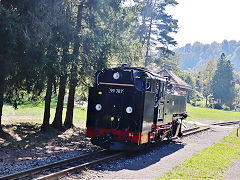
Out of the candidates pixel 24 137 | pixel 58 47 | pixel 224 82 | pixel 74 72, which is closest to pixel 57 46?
pixel 58 47

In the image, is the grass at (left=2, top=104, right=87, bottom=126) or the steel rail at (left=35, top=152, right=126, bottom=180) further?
the grass at (left=2, top=104, right=87, bottom=126)

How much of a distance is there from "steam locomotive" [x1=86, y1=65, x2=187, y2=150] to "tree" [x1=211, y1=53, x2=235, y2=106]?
2645 inches

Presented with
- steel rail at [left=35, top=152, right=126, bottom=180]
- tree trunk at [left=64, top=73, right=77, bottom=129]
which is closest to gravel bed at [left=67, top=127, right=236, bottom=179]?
steel rail at [left=35, top=152, right=126, bottom=180]

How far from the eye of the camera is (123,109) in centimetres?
1098

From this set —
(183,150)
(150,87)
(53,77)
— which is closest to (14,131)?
(53,77)

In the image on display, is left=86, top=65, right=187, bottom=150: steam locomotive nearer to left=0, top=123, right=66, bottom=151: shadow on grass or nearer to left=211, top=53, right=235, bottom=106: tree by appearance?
left=0, top=123, right=66, bottom=151: shadow on grass

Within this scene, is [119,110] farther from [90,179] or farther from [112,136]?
[90,179]

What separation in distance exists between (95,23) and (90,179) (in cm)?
994

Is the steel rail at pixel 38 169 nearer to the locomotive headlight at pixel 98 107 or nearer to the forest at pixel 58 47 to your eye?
the locomotive headlight at pixel 98 107

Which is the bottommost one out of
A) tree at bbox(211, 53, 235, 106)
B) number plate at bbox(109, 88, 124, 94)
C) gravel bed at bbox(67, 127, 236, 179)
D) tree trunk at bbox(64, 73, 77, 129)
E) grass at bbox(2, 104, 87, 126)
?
gravel bed at bbox(67, 127, 236, 179)

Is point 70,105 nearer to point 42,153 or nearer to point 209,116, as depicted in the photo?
point 42,153

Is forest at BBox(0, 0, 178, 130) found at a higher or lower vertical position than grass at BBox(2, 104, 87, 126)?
higher

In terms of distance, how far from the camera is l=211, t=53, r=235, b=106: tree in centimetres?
7412

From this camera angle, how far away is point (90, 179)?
7.80 m
